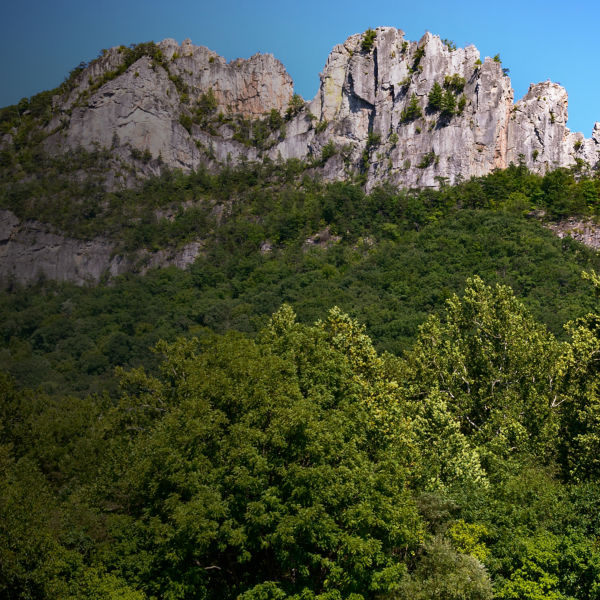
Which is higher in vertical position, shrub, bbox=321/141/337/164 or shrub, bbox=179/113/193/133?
shrub, bbox=179/113/193/133

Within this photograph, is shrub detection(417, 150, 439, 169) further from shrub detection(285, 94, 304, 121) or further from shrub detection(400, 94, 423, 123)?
shrub detection(285, 94, 304, 121)

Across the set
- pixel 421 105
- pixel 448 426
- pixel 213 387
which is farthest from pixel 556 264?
pixel 213 387

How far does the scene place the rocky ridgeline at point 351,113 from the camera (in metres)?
106

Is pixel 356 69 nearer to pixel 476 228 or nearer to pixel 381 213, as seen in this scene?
pixel 381 213

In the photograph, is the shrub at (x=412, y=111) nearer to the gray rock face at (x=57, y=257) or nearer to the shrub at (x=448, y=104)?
the shrub at (x=448, y=104)

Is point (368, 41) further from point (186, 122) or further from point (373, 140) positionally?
point (186, 122)

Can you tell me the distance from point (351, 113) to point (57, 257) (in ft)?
181

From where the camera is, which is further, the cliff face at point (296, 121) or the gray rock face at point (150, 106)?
the gray rock face at point (150, 106)

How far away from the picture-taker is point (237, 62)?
150m

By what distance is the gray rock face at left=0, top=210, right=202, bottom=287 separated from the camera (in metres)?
117

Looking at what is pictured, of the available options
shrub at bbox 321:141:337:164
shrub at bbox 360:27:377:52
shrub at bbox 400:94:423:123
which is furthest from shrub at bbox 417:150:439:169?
shrub at bbox 360:27:377:52

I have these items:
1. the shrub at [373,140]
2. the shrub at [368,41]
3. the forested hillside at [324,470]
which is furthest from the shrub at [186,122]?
the forested hillside at [324,470]

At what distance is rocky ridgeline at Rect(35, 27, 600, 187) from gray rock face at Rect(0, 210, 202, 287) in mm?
20200

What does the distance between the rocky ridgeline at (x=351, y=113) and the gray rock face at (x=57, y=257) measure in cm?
2020
